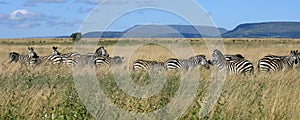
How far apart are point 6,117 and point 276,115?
406 centimetres

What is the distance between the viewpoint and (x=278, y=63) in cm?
1761

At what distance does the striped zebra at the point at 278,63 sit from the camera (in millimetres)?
17141

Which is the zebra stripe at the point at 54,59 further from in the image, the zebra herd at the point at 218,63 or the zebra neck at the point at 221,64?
the zebra neck at the point at 221,64

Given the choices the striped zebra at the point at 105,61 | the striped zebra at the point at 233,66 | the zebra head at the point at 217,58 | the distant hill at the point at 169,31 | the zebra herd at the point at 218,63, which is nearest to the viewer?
the distant hill at the point at 169,31

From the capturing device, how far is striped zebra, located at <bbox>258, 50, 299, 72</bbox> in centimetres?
1714

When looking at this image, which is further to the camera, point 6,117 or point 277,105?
point 277,105

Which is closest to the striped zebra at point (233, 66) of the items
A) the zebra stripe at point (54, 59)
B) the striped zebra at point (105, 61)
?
the striped zebra at point (105, 61)

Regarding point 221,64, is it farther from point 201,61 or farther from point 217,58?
point 201,61

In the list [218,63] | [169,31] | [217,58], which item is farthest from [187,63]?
[169,31]

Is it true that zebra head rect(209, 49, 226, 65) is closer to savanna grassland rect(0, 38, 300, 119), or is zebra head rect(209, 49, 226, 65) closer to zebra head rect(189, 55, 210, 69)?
zebra head rect(189, 55, 210, 69)

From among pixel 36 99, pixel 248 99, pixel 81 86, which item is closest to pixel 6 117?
pixel 36 99

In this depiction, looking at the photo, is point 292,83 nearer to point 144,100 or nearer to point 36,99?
point 144,100

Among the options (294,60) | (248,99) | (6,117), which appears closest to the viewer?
(6,117)

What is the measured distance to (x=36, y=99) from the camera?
877cm
